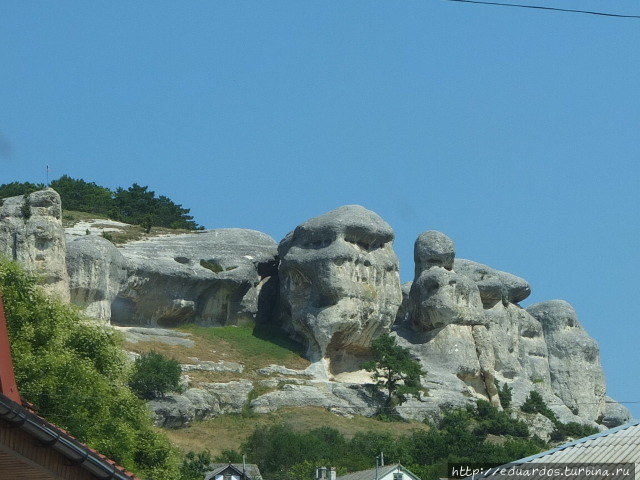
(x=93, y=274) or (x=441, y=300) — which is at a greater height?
(x=441, y=300)

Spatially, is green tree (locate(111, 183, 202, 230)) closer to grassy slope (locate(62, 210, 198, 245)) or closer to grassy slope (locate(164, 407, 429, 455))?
grassy slope (locate(62, 210, 198, 245))

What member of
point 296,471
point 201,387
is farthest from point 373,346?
point 296,471

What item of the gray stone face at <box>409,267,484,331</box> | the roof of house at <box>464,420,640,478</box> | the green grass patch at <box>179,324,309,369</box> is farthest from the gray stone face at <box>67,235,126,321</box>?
the roof of house at <box>464,420,640,478</box>

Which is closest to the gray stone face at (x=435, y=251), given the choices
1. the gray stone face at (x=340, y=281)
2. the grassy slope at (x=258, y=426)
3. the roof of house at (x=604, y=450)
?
the gray stone face at (x=340, y=281)

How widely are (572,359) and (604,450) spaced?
69.3 meters

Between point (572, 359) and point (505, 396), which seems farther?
point (572, 359)

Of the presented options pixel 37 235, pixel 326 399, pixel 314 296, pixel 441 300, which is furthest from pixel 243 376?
pixel 441 300

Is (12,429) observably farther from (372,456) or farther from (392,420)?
(392,420)

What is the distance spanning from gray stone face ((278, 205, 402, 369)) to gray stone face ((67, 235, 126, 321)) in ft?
29.4

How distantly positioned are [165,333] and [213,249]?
6263 mm

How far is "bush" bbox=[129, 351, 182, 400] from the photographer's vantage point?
195 ft

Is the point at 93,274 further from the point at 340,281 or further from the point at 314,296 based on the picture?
the point at 340,281

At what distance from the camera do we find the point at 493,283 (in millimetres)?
79250

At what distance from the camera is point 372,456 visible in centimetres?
5688
